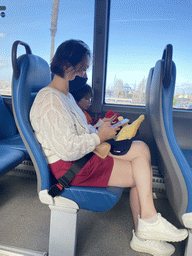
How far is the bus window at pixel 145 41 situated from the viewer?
2.20 metres

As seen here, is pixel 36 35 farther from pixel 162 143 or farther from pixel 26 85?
pixel 162 143

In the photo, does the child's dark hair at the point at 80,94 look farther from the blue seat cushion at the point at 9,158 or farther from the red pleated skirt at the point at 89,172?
the red pleated skirt at the point at 89,172

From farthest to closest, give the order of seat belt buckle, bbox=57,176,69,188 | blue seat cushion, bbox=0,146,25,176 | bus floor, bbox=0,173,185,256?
blue seat cushion, bbox=0,146,25,176, bus floor, bbox=0,173,185,256, seat belt buckle, bbox=57,176,69,188

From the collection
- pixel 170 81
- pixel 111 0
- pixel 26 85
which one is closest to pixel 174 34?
pixel 111 0

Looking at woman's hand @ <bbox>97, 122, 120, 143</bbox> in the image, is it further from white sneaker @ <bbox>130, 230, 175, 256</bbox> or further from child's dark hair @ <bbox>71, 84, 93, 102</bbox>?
child's dark hair @ <bbox>71, 84, 93, 102</bbox>

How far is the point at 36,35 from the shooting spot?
245cm

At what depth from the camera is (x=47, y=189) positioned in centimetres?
113

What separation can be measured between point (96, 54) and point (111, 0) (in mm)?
557

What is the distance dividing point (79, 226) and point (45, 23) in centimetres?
206

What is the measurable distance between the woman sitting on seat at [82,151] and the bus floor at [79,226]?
20 centimetres

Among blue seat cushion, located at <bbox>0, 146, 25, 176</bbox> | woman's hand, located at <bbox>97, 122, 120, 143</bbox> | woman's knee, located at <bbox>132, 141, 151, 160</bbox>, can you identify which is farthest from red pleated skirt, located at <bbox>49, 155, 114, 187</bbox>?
blue seat cushion, located at <bbox>0, 146, 25, 176</bbox>

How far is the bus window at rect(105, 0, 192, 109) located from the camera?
2.20m

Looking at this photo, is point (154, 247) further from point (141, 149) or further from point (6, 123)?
point (6, 123)

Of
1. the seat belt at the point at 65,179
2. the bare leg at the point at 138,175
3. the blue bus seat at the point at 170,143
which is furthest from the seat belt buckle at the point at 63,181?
the blue bus seat at the point at 170,143
